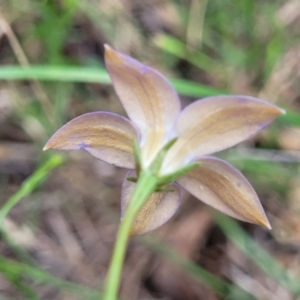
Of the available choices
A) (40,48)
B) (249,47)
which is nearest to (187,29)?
(249,47)

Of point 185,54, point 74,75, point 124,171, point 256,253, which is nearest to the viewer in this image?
point 74,75

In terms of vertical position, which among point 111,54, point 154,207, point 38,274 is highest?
point 111,54

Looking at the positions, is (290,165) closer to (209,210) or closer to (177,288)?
(209,210)

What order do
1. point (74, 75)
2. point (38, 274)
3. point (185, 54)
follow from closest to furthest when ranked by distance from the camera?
point (38, 274)
point (74, 75)
point (185, 54)

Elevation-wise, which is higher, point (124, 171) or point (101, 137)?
point (101, 137)

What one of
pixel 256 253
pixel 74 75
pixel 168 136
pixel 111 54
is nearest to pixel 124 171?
pixel 74 75

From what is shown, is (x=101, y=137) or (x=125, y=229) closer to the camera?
(x=125, y=229)

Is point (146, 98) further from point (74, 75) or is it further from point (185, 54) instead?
point (185, 54)
